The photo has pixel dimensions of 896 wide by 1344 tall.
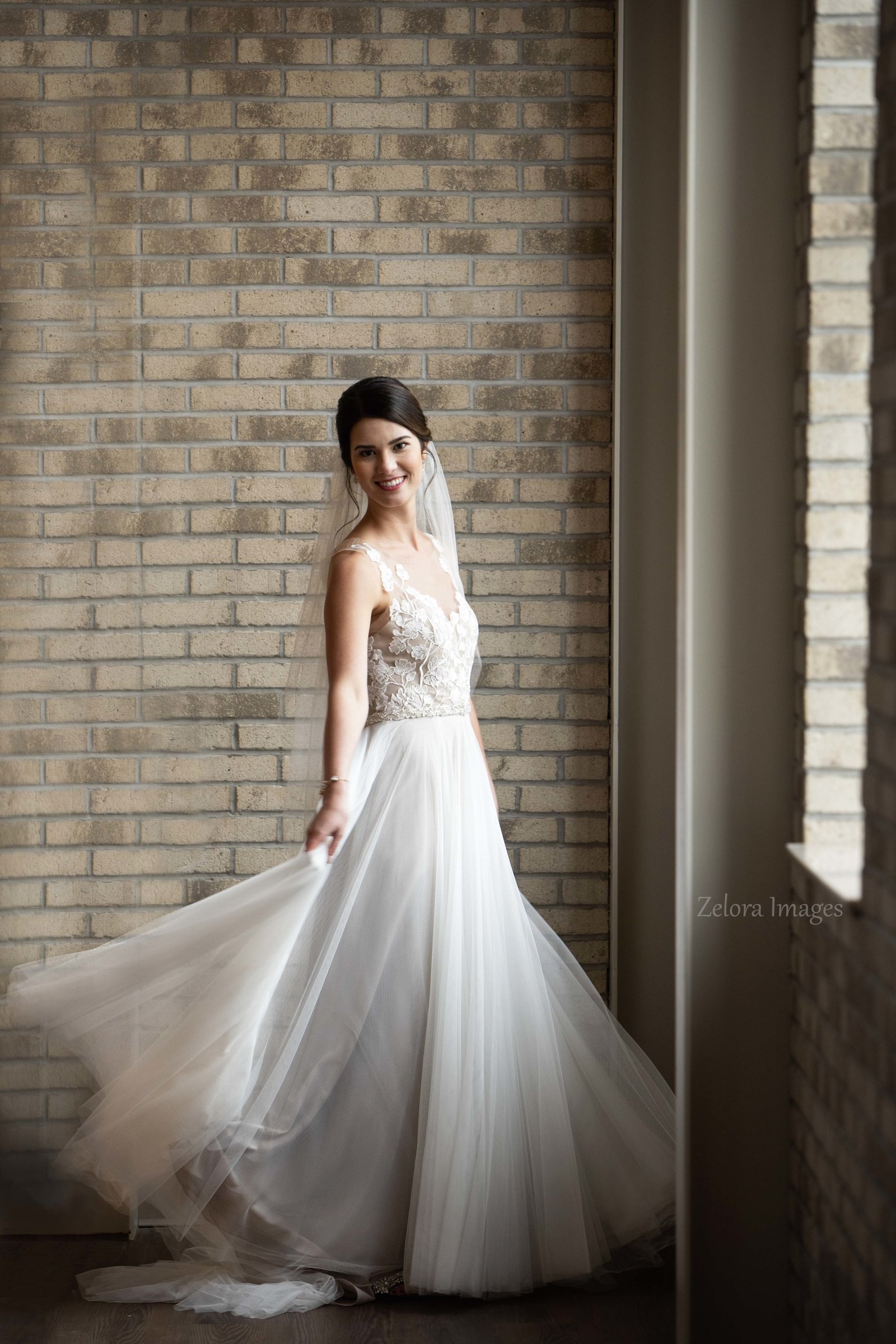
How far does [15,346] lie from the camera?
2303 millimetres

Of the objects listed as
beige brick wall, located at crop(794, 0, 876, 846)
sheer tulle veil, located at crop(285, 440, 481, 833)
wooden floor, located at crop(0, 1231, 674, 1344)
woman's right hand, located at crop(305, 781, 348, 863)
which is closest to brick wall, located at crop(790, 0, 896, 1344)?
beige brick wall, located at crop(794, 0, 876, 846)

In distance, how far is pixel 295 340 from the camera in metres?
2.70

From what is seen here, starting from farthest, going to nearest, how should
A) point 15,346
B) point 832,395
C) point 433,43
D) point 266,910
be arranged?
point 433,43 < point 15,346 < point 266,910 < point 832,395

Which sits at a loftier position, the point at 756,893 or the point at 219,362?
the point at 219,362

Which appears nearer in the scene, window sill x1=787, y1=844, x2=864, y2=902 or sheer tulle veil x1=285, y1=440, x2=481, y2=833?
window sill x1=787, y1=844, x2=864, y2=902

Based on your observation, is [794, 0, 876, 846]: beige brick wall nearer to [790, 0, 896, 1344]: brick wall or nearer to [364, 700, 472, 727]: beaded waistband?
[790, 0, 896, 1344]: brick wall

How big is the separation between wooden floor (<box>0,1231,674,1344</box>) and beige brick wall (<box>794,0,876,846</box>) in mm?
1113

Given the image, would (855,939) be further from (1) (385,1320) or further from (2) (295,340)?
(2) (295,340)

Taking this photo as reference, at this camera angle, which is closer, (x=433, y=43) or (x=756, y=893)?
(x=756, y=893)

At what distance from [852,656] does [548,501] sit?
1.27m

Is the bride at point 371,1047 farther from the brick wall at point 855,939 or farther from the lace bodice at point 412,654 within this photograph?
the brick wall at point 855,939

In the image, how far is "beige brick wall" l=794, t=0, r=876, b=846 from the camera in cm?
155

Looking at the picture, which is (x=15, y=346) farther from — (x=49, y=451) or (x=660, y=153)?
(x=660, y=153)

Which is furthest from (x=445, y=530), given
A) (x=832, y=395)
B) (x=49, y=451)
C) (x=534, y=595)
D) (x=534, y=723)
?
(x=832, y=395)
